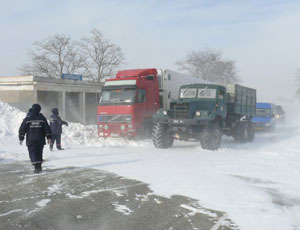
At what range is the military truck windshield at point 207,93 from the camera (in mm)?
12711

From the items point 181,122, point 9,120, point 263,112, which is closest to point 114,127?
point 181,122

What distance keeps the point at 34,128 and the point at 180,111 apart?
6.14m

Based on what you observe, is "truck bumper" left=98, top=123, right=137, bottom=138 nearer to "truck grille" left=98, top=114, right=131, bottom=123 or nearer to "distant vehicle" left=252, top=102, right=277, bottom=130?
"truck grille" left=98, top=114, right=131, bottom=123

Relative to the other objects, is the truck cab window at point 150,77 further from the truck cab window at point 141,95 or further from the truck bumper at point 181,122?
the truck bumper at point 181,122

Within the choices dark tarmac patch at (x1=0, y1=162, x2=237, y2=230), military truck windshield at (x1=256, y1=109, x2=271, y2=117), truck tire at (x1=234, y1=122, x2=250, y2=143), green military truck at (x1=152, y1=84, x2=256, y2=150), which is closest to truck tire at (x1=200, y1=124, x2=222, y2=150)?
green military truck at (x1=152, y1=84, x2=256, y2=150)

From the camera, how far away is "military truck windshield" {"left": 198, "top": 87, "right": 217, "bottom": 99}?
1271 cm

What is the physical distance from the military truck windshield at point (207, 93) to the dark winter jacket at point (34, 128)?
7185 mm

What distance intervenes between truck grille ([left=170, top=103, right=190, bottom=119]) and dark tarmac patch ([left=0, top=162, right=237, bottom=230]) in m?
5.63

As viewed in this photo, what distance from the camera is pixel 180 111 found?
12031mm

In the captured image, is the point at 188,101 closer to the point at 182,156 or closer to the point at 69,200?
the point at 182,156

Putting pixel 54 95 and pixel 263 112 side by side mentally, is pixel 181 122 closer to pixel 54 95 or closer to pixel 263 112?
pixel 263 112

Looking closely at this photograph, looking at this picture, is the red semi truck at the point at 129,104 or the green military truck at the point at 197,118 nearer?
the green military truck at the point at 197,118

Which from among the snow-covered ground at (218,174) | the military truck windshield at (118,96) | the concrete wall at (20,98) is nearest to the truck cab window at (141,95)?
the military truck windshield at (118,96)

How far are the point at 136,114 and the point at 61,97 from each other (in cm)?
1431
